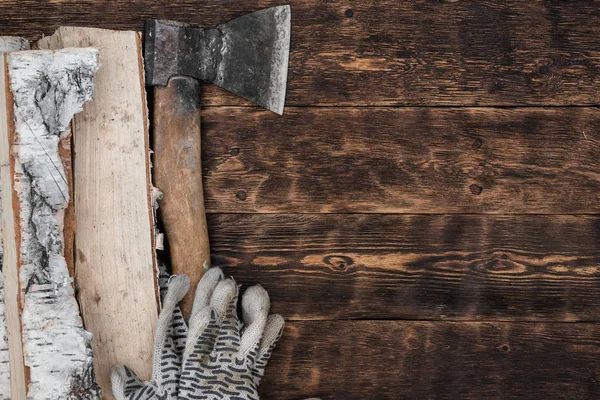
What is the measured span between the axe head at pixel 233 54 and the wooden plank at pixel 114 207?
0.06m

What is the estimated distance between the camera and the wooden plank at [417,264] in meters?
1.61

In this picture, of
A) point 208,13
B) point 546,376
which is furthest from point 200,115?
point 546,376

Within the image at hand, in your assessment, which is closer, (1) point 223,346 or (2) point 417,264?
(1) point 223,346

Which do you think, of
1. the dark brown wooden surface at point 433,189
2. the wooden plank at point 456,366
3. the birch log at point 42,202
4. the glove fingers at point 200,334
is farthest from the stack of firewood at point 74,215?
the wooden plank at point 456,366

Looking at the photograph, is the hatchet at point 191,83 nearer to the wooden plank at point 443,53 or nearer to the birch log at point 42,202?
the wooden plank at point 443,53

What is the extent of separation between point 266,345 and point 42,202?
2.26ft

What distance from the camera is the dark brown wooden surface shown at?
5.29 ft

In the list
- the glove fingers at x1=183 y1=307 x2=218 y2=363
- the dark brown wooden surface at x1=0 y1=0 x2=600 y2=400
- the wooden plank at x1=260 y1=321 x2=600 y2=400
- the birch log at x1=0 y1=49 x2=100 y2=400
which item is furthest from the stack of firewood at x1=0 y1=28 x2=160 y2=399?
the wooden plank at x1=260 y1=321 x2=600 y2=400

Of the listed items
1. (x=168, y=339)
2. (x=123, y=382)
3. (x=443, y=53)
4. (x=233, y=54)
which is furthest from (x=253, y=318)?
(x=443, y=53)

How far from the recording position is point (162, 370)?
149cm

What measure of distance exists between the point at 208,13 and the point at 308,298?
0.87 meters

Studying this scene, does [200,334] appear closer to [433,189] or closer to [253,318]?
[253,318]

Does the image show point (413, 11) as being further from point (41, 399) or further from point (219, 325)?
point (41, 399)

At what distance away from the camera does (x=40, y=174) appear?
139 centimetres
